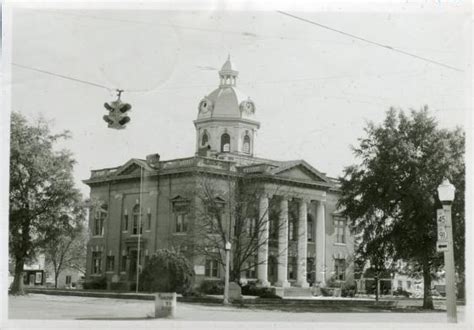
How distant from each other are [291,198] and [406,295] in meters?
19.8

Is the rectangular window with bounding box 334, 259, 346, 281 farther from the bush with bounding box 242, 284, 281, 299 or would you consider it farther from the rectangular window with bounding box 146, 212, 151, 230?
the rectangular window with bounding box 146, 212, 151, 230

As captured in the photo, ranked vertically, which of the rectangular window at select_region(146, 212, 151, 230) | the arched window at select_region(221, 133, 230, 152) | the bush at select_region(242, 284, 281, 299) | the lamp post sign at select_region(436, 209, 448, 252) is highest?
the arched window at select_region(221, 133, 230, 152)

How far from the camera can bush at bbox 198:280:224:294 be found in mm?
54562

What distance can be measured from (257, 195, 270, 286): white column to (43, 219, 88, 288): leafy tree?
12.1 m

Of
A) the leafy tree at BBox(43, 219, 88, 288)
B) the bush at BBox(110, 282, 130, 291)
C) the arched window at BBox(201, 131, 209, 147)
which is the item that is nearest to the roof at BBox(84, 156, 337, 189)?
the arched window at BBox(201, 131, 209, 147)

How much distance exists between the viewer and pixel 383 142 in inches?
1597

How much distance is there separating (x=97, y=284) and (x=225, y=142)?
1684cm

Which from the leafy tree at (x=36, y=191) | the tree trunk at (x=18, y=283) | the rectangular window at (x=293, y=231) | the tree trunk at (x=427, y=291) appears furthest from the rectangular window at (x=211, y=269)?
the tree trunk at (x=427, y=291)

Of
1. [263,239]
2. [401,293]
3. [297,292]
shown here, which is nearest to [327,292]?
[297,292]

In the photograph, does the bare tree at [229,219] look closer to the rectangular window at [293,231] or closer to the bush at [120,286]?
the bush at [120,286]

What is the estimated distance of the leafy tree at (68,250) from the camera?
150 ft

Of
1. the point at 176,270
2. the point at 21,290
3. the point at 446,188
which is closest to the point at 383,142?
the point at 176,270

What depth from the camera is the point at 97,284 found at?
211 feet

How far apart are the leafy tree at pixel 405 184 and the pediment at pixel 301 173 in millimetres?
21068
